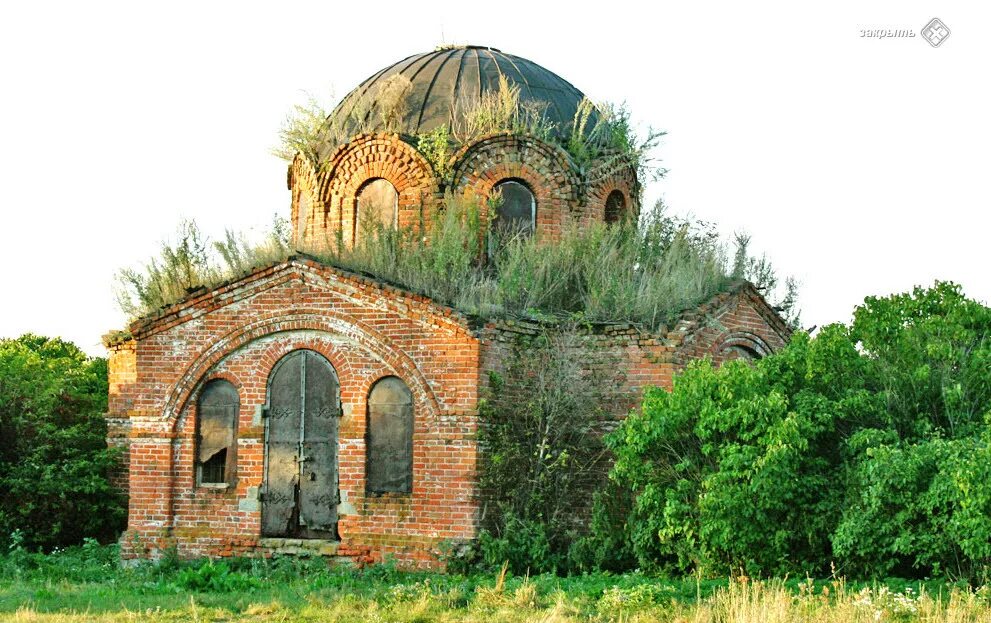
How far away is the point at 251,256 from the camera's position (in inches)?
740

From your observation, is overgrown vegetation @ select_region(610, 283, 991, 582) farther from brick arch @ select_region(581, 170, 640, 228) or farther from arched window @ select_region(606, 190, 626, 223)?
arched window @ select_region(606, 190, 626, 223)

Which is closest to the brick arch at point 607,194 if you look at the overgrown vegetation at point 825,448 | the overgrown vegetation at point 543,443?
the overgrown vegetation at point 543,443

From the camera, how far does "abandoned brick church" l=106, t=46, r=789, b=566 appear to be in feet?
50.3

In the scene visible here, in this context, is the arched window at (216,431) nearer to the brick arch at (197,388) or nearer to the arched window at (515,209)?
the brick arch at (197,388)

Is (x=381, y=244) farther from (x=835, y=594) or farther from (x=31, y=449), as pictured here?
(x=835, y=594)

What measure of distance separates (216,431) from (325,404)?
1.64 m

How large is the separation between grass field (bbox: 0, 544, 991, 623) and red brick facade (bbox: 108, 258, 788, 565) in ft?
3.56

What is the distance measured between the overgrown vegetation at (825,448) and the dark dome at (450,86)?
7.40m

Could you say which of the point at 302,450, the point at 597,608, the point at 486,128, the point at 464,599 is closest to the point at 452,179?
the point at 486,128

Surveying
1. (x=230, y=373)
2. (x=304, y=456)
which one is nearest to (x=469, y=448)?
(x=304, y=456)

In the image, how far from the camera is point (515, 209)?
19.2 m

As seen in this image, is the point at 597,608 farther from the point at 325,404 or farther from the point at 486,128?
the point at 486,128

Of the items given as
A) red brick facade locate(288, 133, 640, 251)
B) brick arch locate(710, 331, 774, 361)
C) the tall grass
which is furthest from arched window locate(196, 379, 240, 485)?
brick arch locate(710, 331, 774, 361)

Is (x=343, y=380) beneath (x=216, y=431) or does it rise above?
above
